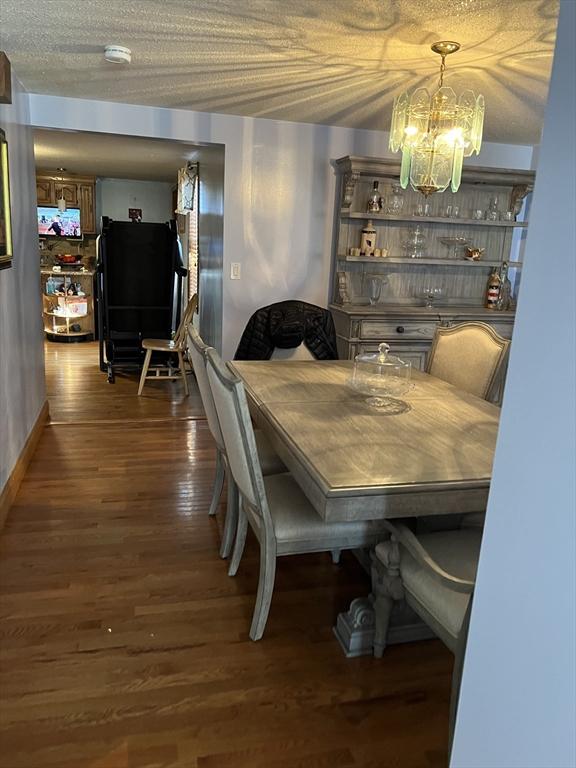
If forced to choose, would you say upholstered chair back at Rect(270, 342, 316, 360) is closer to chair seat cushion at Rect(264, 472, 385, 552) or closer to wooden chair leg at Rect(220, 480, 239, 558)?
wooden chair leg at Rect(220, 480, 239, 558)

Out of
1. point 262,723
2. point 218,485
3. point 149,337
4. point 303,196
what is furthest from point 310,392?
point 149,337

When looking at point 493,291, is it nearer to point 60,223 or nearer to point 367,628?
point 367,628

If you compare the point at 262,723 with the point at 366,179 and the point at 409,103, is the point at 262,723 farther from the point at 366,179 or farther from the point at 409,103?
the point at 366,179

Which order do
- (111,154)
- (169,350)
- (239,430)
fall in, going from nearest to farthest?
(239,430) < (169,350) < (111,154)

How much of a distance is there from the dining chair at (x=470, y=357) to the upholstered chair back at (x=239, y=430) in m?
1.47

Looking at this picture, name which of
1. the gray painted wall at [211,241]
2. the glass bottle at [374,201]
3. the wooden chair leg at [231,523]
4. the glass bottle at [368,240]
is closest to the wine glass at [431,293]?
the glass bottle at [368,240]

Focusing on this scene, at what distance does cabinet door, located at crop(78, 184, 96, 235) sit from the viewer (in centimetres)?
889

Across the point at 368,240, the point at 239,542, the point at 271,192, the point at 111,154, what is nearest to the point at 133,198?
the point at 111,154

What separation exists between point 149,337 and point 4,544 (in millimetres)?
3767

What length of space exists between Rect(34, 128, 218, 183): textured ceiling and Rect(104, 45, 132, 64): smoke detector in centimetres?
126

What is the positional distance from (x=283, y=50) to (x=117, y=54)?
786 millimetres

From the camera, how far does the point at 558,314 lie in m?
0.71

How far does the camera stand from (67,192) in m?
8.84

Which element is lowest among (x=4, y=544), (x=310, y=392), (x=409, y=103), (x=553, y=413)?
(x=4, y=544)
